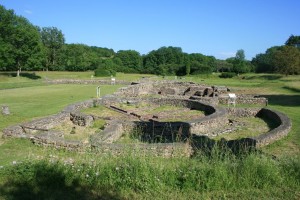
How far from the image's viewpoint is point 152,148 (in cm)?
1072

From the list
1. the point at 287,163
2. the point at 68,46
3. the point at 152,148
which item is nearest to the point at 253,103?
the point at 152,148

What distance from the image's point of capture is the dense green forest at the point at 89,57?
4975 centimetres

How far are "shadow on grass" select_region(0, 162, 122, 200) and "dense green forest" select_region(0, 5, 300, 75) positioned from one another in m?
44.6

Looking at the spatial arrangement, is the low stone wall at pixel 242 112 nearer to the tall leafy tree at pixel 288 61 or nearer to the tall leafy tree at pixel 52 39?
the tall leafy tree at pixel 288 61

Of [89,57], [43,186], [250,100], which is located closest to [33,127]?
[43,186]

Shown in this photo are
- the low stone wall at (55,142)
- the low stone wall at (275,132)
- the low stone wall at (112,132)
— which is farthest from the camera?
the low stone wall at (112,132)

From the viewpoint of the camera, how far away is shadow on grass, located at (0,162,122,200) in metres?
6.07

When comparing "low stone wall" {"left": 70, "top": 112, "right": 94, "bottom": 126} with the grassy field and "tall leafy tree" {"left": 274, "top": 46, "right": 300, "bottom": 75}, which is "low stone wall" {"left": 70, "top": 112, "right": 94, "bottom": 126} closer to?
the grassy field

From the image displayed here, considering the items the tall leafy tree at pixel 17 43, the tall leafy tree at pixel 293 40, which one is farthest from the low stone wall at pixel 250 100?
the tall leafy tree at pixel 293 40

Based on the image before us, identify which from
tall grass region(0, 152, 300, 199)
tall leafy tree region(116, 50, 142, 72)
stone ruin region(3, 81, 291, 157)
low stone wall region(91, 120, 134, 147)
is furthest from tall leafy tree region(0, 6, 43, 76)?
tall leafy tree region(116, 50, 142, 72)

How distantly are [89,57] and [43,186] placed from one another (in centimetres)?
7766

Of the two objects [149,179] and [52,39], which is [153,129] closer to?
[149,179]

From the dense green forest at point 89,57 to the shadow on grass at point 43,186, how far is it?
44590mm

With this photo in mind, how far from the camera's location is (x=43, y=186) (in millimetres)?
6430
